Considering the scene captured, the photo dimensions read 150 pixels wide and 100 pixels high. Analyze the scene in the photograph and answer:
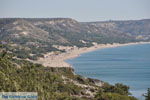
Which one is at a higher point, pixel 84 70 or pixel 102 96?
pixel 84 70

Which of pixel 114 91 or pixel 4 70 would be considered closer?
pixel 4 70

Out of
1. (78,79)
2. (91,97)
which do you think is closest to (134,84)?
(78,79)

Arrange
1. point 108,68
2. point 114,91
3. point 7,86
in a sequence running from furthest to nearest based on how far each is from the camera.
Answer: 1. point 108,68
2. point 114,91
3. point 7,86

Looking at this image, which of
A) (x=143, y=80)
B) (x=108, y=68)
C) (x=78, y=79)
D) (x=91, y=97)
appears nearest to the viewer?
(x=91, y=97)

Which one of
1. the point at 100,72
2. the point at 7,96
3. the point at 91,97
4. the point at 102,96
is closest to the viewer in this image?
the point at 7,96

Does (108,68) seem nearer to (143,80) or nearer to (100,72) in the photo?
(100,72)

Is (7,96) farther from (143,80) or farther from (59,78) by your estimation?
(143,80)

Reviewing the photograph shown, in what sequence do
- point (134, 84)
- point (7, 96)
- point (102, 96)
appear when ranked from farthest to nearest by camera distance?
point (134, 84) → point (102, 96) → point (7, 96)

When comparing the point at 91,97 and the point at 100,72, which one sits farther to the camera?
the point at 100,72

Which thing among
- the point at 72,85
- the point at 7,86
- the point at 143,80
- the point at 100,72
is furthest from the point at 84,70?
the point at 7,86
